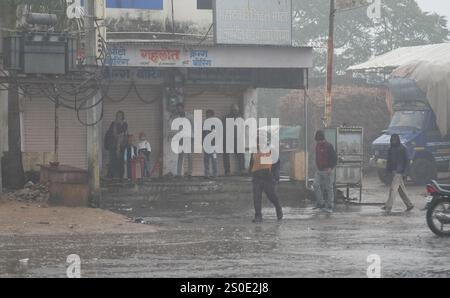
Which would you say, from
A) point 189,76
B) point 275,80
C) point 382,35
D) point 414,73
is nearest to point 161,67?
point 189,76

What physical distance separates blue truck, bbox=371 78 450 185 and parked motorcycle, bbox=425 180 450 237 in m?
13.3

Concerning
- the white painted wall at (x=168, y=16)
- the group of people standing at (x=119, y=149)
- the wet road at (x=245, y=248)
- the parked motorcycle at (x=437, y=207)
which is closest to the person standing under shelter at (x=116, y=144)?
the group of people standing at (x=119, y=149)

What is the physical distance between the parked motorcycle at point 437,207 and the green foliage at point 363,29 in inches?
1511

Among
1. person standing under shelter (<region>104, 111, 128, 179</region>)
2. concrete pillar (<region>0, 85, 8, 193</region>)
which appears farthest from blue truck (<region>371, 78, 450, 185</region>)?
concrete pillar (<region>0, 85, 8, 193</region>)

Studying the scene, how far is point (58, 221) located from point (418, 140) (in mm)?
15627

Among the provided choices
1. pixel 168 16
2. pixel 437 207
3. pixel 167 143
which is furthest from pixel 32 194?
pixel 437 207

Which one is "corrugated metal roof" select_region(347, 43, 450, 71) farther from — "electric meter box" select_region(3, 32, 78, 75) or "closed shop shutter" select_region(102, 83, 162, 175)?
"electric meter box" select_region(3, 32, 78, 75)

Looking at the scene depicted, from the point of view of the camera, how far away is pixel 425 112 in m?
30.7

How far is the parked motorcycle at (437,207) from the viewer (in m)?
16.4

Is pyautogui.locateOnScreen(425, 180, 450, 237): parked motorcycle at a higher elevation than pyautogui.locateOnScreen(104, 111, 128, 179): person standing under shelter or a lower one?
lower

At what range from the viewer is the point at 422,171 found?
98.4 ft

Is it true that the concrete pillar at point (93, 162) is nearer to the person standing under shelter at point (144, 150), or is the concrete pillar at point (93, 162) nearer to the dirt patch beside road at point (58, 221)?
the dirt patch beside road at point (58, 221)

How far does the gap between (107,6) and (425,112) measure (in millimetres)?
11490

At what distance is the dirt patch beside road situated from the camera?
16691mm
